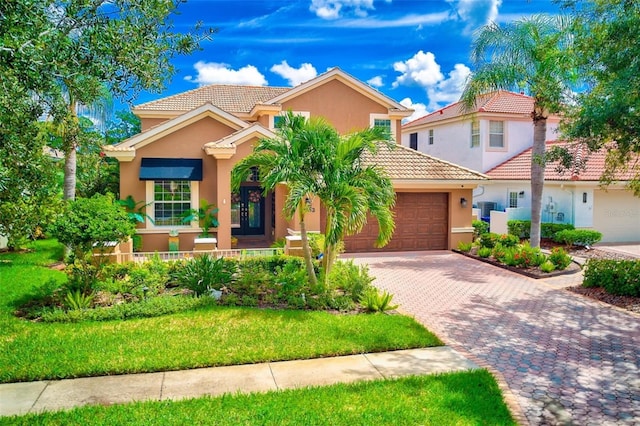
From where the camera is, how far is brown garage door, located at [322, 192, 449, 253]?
2105 centimetres

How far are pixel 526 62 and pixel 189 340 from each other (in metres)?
15.6

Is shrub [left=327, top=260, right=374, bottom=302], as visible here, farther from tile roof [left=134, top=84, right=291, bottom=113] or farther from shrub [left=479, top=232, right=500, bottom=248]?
tile roof [left=134, top=84, right=291, bottom=113]

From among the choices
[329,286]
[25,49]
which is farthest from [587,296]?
[25,49]

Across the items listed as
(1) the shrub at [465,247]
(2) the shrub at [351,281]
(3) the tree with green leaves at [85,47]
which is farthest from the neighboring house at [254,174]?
(3) the tree with green leaves at [85,47]

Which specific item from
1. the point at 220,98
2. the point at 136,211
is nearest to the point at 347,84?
the point at 220,98

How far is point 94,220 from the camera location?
11.0 m

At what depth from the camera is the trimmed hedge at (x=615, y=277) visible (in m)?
12.8

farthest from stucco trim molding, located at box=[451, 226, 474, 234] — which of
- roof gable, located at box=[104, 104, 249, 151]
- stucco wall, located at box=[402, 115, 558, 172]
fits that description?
roof gable, located at box=[104, 104, 249, 151]

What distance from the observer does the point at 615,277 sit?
43.2ft

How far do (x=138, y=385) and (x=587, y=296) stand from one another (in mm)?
11622

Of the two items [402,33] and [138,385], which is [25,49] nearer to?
[138,385]

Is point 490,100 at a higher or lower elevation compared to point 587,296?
higher

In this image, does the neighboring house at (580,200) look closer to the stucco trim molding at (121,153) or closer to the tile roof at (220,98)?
the tile roof at (220,98)

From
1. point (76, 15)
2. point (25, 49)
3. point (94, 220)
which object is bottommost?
point (94, 220)
